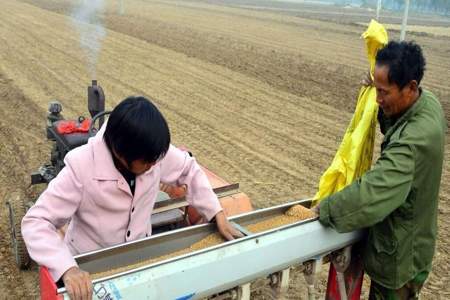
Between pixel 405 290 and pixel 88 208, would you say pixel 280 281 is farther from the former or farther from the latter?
pixel 88 208

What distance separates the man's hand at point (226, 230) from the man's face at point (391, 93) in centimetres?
92

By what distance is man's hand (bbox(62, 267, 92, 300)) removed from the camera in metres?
1.85

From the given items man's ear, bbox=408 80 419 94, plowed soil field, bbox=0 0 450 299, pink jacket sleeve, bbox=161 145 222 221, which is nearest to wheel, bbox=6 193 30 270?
plowed soil field, bbox=0 0 450 299

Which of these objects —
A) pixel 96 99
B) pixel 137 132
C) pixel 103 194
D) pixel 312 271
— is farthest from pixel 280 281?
pixel 96 99

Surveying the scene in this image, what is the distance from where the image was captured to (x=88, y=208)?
7.16ft

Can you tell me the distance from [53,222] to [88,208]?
0.17 meters

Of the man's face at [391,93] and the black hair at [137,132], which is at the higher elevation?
the man's face at [391,93]

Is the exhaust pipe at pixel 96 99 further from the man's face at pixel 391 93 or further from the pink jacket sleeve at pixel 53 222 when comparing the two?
the man's face at pixel 391 93

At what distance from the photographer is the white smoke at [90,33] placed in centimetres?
872

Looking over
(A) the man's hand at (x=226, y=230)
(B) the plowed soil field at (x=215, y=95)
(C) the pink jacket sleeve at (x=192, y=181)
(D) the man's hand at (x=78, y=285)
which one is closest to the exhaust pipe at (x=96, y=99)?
(B) the plowed soil field at (x=215, y=95)

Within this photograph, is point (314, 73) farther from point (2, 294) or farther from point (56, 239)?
point (56, 239)

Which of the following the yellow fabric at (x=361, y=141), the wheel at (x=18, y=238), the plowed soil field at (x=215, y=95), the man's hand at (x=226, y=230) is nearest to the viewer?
the man's hand at (x=226, y=230)

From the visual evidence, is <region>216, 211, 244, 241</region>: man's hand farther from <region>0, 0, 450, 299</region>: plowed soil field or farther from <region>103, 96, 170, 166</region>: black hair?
<region>0, 0, 450, 299</region>: plowed soil field

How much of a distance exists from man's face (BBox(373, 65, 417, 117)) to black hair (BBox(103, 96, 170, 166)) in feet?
3.27
